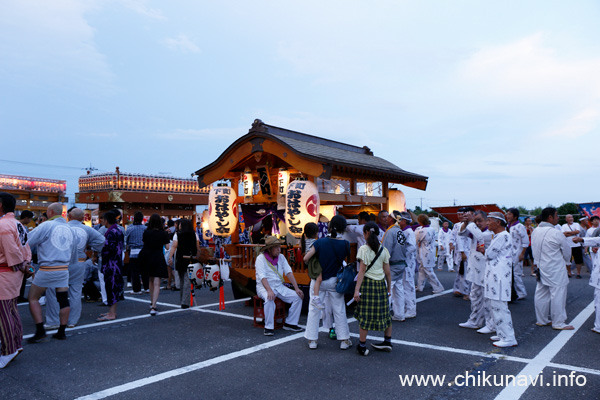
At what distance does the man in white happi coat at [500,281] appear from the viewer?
5238mm

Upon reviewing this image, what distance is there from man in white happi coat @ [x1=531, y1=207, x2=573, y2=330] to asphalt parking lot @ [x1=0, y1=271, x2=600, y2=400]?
260 millimetres

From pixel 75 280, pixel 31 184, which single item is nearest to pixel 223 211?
pixel 75 280

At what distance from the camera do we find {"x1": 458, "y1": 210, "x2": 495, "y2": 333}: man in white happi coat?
6.09 metres

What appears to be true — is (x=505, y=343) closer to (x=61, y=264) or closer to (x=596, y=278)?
(x=596, y=278)

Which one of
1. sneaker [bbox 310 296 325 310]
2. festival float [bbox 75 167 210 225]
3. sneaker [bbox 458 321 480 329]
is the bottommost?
sneaker [bbox 458 321 480 329]

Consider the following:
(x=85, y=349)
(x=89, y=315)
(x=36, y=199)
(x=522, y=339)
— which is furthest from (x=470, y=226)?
(x=36, y=199)

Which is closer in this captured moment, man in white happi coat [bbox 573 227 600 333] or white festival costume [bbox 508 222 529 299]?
man in white happi coat [bbox 573 227 600 333]

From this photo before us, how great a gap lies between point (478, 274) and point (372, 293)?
109 inches

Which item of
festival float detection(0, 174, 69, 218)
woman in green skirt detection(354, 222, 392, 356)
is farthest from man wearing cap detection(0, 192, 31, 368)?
festival float detection(0, 174, 69, 218)

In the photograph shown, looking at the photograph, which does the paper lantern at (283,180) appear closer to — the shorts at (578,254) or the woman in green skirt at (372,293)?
the woman in green skirt at (372,293)

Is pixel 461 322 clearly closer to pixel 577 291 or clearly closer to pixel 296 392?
pixel 296 392

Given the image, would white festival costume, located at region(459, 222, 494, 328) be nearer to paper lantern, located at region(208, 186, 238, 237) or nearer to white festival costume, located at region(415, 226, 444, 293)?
white festival costume, located at region(415, 226, 444, 293)

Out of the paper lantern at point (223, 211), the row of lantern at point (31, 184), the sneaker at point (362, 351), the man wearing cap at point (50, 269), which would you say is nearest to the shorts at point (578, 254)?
the sneaker at point (362, 351)

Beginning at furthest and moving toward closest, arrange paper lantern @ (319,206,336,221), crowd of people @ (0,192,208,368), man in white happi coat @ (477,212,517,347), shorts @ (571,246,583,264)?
shorts @ (571,246,583,264) → paper lantern @ (319,206,336,221) → man in white happi coat @ (477,212,517,347) → crowd of people @ (0,192,208,368)
